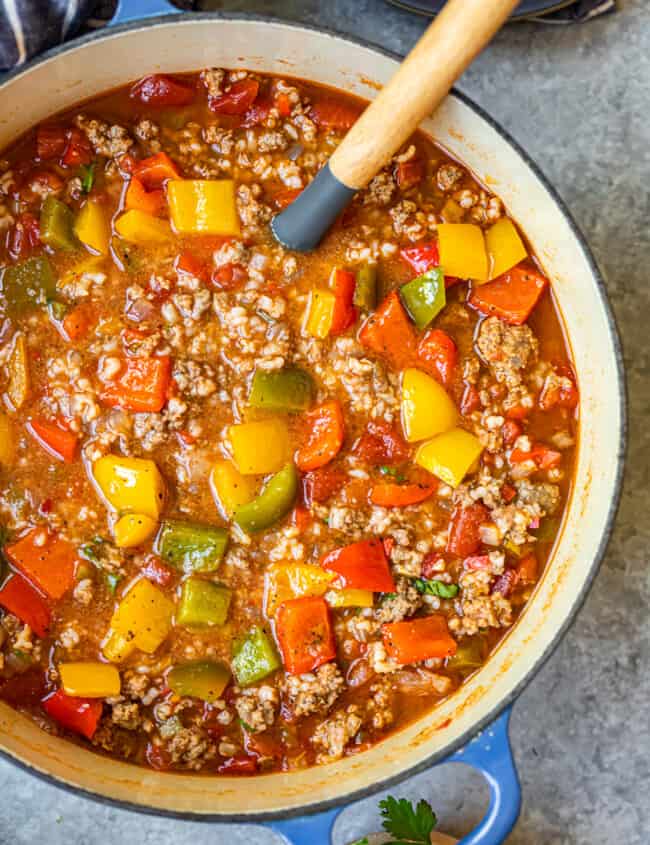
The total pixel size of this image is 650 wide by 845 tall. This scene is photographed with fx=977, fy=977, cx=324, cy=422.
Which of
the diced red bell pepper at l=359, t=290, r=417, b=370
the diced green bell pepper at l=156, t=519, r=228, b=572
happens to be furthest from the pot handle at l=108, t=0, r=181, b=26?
the diced green bell pepper at l=156, t=519, r=228, b=572

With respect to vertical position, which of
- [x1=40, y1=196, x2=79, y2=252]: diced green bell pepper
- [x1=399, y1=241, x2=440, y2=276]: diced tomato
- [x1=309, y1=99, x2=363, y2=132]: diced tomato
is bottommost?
[x1=40, y1=196, x2=79, y2=252]: diced green bell pepper

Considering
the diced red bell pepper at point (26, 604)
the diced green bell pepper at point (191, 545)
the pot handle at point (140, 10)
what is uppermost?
the pot handle at point (140, 10)

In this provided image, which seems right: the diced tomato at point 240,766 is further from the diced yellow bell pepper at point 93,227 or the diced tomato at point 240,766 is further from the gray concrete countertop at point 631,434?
the diced yellow bell pepper at point 93,227

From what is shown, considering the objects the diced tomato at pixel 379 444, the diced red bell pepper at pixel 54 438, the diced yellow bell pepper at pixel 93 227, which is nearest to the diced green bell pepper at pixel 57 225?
the diced yellow bell pepper at pixel 93 227

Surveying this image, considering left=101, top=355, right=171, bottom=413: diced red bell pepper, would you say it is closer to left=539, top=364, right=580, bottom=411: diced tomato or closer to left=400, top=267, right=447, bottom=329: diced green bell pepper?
left=400, top=267, right=447, bottom=329: diced green bell pepper

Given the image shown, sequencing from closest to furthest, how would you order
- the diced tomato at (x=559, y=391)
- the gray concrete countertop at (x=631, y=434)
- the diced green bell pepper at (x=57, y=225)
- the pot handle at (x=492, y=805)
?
1. the pot handle at (x=492, y=805)
2. the diced green bell pepper at (x=57, y=225)
3. the diced tomato at (x=559, y=391)
4. the gray concrete countertop at (x=631, y=434)

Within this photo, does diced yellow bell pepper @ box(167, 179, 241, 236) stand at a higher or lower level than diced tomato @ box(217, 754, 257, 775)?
higher
